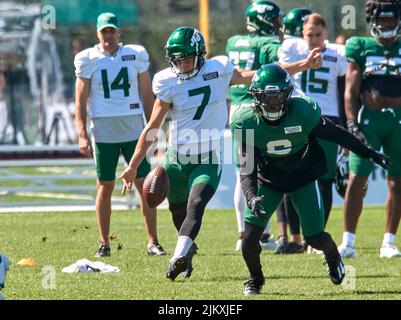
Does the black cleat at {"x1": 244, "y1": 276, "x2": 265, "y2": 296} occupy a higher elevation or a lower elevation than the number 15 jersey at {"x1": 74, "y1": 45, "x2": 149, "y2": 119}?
lower

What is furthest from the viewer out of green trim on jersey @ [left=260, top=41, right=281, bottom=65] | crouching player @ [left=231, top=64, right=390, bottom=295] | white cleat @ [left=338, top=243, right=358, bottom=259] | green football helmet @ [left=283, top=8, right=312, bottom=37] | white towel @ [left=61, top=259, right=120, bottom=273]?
green football helmet @ [left=283, top=8, right=312, bottom=37]

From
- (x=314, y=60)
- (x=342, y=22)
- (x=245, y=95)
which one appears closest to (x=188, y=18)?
(x=342, y=22)

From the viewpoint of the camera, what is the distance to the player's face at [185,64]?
27.3 feet

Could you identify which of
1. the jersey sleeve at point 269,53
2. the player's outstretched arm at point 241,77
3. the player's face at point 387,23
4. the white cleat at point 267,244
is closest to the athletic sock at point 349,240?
the white cleat at point 267,244

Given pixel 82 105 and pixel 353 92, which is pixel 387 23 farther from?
pixel 82 105

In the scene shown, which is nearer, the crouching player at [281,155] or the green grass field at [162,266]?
the crouching player at [281,155]

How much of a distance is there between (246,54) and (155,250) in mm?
1935

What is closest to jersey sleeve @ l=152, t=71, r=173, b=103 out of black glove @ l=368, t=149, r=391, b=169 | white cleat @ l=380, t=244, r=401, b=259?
black glove @ l=368, t=149, r=391, b=169

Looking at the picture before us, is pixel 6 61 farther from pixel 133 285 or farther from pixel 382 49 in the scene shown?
pixel 133 285

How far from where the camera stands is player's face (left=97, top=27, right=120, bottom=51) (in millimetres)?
10062

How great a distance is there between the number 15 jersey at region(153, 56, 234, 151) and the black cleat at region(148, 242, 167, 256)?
1.74 m

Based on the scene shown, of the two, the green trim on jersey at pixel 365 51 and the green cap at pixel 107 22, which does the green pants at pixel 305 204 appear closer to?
the green trim on jersey at pixel 365 51

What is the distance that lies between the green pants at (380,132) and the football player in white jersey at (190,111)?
62.4 inches

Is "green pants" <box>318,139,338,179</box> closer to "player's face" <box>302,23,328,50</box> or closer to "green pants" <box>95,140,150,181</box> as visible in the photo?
"player's face" <box>302,23,328,50</box>
